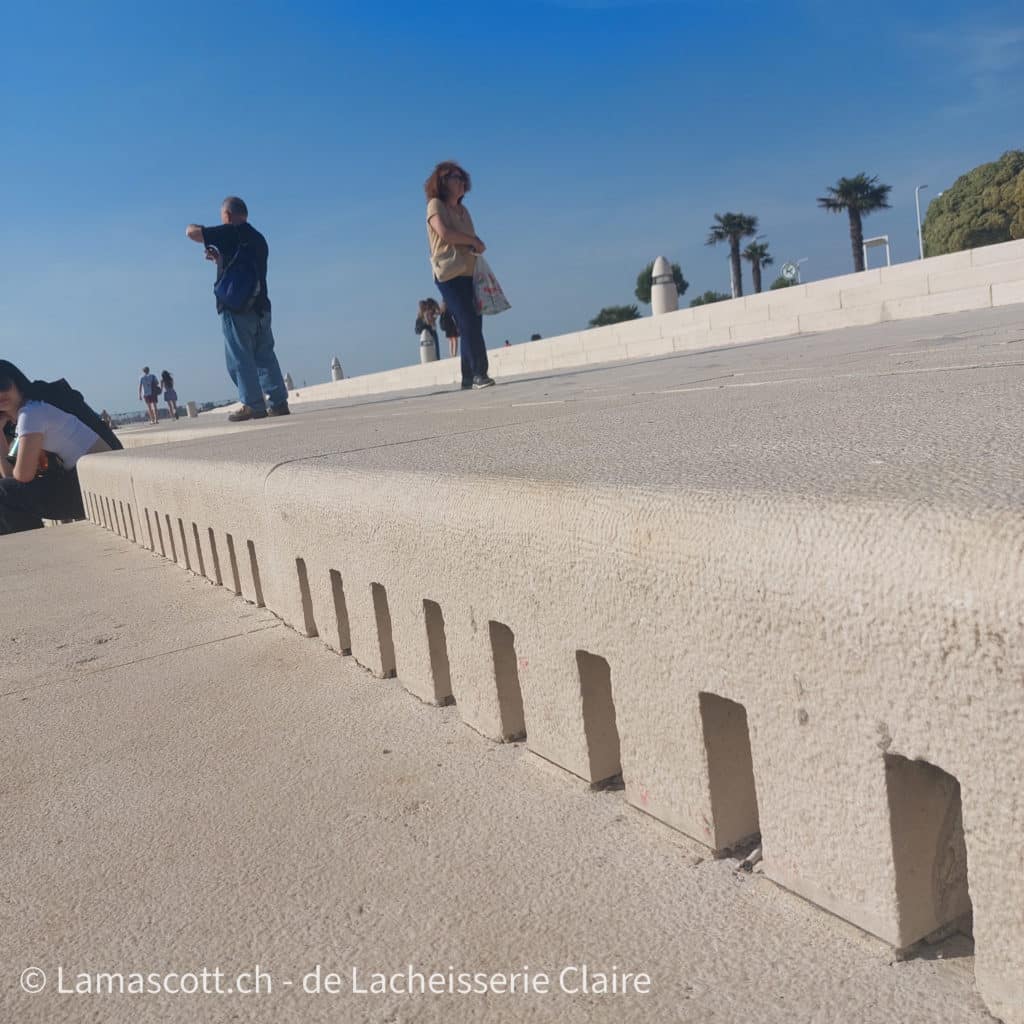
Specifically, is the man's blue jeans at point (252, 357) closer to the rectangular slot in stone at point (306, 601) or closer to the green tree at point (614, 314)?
the rectangular slot in stone at point (306, 601)

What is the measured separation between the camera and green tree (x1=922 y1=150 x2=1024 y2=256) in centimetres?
3891

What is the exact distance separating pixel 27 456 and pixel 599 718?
570 centimetres

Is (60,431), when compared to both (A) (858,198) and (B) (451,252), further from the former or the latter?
(A) (858,198)

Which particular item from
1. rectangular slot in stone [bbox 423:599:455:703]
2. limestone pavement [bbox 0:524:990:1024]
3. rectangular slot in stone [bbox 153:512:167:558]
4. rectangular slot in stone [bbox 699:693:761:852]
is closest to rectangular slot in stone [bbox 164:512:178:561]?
rectangular slot in stone [bbox 153:512:167:558]

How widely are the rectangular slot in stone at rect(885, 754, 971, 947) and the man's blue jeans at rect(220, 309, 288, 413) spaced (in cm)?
724

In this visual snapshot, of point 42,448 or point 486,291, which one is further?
point 486,291

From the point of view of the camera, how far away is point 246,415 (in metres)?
7.90

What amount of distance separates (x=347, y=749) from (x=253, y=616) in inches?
46.9

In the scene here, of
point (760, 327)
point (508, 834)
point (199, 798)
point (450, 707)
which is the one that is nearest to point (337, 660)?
point (450, 707)

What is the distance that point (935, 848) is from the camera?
3.41ft

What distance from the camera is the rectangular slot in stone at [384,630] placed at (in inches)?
84.4

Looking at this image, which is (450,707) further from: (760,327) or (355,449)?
(760,327)

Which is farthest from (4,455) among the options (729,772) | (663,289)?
(663,289)

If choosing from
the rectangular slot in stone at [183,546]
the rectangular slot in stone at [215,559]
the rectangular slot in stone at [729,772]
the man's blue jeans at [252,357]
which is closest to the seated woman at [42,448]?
the man's blue jeans at [252,357]
